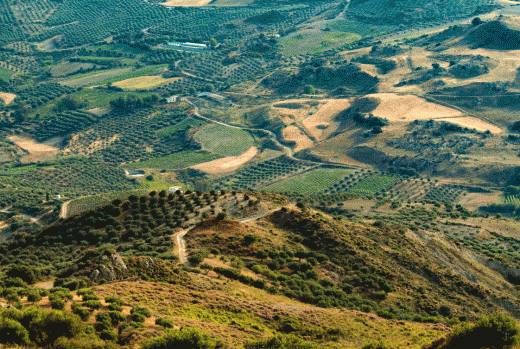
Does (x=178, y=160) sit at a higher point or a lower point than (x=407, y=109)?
lower

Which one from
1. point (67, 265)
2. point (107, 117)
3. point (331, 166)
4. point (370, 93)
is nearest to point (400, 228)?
point (67, 265)

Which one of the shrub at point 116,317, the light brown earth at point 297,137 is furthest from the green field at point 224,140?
the shrub at point 116,317

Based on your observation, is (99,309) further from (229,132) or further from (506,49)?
(506,49)

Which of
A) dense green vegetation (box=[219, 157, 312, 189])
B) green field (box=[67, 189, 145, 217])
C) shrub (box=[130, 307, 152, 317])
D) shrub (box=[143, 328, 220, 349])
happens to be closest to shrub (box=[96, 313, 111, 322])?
shrub (box=[130, 307, 152, 317])

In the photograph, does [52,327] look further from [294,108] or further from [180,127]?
[294,108]

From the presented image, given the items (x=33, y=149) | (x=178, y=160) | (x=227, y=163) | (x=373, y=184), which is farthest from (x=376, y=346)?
(x=33, y=149)

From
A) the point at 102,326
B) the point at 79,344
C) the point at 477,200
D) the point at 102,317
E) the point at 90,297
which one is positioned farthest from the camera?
the point at 477,200

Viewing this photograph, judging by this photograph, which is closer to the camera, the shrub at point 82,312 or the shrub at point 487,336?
the shrub at point 82,312

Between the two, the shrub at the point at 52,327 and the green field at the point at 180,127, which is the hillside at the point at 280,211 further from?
the green field at the point at 180,127
